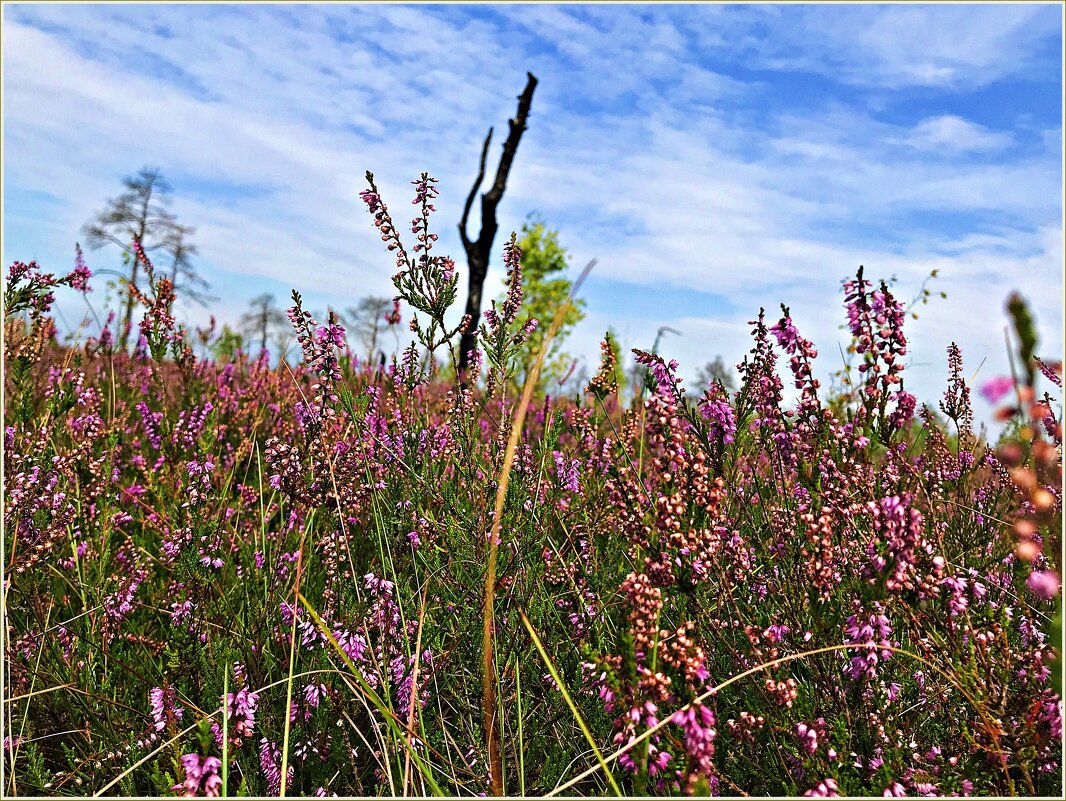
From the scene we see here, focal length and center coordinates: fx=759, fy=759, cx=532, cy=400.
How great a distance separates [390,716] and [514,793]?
63 centimetres

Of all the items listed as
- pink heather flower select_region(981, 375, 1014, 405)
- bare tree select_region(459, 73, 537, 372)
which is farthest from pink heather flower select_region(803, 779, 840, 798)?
bare tree select_region(459, 73, 537, 372)

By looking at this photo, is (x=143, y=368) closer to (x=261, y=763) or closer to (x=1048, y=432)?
(x=261, y=763)

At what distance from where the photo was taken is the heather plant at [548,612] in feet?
6.94

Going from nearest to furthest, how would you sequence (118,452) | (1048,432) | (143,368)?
(1048,432) < (118,452) < (143,368)

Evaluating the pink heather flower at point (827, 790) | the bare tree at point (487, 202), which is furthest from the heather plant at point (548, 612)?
the bare tree at point (487, 202)

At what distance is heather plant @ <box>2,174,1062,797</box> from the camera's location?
6.94ft

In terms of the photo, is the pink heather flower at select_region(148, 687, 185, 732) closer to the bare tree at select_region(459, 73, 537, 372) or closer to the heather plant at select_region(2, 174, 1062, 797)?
the heather plant at select_region(2, 174, 1062, 797)

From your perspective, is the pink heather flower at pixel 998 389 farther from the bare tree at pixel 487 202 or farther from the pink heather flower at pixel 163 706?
the bare tree at pixel 487 202

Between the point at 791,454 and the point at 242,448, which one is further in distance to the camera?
the point at 242,448

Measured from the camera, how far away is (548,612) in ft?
10.1

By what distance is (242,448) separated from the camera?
15.3 feet

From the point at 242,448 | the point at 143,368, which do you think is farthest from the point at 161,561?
the point at 143,368

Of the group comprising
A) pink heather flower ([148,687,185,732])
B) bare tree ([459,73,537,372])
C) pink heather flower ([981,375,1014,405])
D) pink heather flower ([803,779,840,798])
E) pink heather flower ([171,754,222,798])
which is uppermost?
bare tree ([459,73,537,372])

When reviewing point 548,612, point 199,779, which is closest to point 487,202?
point 548,612
